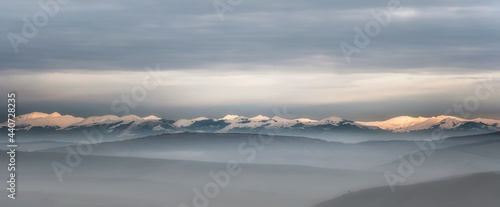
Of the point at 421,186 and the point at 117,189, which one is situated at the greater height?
the point at 117,189

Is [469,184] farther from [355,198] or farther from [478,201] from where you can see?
[355,198]

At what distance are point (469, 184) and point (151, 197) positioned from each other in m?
64.9

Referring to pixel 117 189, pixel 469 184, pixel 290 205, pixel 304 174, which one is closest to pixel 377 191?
pixel 469 184

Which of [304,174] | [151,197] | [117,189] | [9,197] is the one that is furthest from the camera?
[304,174]

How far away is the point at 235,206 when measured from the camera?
360 feet

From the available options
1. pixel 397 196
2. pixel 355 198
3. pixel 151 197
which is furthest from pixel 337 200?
pixel 151 197

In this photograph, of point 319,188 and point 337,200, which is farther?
point 319,188

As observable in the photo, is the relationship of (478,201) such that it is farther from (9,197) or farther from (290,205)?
(9,197)

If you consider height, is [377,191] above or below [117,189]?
below

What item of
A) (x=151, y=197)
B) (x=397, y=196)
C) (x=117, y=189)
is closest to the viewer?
(x=397, y=196)

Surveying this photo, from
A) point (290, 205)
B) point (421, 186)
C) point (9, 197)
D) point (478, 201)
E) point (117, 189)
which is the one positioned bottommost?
point (478, 201)

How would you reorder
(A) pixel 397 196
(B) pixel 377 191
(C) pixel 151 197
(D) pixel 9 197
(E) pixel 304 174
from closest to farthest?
(A) pixel 397 196
(B) pixel 377 191
(D) pixel 9 197
(C) pixel 151 197
(E) pixel 304 174

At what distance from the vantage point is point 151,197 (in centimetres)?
12975

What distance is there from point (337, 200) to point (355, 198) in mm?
3887
